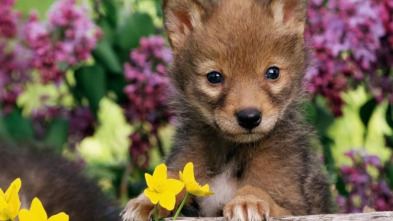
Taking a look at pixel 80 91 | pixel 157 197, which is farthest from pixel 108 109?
pixel 157 197

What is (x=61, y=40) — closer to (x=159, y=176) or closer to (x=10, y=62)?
(x=10, y=62)

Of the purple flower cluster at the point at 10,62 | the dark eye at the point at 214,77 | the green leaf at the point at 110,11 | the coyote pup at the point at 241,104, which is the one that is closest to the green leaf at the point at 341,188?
the coyote pup at the point at 241,104

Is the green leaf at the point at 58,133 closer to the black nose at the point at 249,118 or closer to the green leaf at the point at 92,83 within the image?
the green leaf at the point at 92,83

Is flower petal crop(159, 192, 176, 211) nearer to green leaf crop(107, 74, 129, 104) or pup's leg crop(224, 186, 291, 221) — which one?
pup's leg crop(224, 186, 291, 221)

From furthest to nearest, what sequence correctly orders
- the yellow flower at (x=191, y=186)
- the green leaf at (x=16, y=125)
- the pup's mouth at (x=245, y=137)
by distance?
the green leaf at (x=16, y=125), the pup's mouth at (x=245, y=137), the yellow flower at (x=191, y=186)

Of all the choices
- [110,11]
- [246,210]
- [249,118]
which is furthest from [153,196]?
[110,11]

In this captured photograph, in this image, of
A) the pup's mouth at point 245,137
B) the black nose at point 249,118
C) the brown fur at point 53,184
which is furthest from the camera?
the brown fur at point 53,184

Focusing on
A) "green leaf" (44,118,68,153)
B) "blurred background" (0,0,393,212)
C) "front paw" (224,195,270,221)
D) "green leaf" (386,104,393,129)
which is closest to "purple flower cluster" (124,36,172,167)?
"blurred background" (0,0,393,212)

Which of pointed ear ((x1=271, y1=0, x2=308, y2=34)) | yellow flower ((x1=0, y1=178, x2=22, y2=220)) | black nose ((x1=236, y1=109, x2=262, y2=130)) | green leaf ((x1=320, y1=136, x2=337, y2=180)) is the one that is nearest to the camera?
yellow flower ((x1=0, y1=178, x2=22, y2=220))
